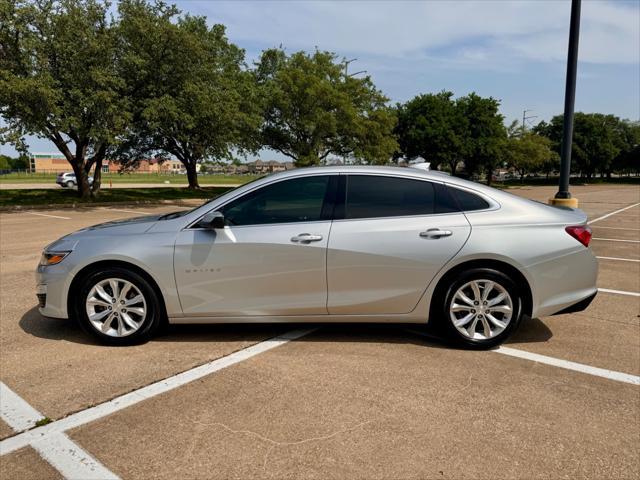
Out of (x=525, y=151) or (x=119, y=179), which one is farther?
(x=119, y=179)

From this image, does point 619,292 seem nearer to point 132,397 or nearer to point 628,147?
point 132,397

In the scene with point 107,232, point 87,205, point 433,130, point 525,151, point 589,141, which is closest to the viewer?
point 107,232

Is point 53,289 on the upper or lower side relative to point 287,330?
upper

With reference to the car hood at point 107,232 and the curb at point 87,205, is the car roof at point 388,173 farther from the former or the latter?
the curb at point 87,205

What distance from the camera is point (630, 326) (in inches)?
193

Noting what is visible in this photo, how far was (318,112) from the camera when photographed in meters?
30.3

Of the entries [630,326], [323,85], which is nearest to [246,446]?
[630,326]

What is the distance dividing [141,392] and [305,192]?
2.05 m

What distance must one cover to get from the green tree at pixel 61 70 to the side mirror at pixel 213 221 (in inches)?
645

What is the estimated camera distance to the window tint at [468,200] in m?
4.22

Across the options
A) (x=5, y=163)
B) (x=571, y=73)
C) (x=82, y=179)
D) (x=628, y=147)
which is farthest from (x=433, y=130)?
(x=5, y=163)

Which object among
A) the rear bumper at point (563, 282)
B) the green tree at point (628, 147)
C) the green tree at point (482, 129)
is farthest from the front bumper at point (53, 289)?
the green tree at point (628, 147)

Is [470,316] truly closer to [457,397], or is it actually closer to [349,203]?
[457,397]

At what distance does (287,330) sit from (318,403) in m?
1.48
